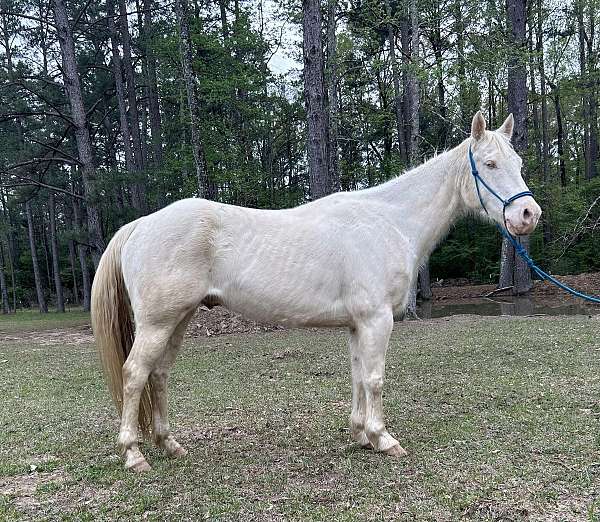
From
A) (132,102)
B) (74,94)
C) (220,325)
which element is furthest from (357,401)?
(132,102)

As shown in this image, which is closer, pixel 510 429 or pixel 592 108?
pixel 510 429

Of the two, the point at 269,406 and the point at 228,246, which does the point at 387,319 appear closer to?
the point at 228,246

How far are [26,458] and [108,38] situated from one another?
23417 millimetres

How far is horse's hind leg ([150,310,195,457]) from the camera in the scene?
11.7ft

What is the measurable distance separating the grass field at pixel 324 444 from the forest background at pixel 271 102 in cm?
589

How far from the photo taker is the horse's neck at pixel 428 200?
3693mm

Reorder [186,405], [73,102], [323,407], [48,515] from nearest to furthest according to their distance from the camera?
[48,515] < [323,407] < [186,405] < [73,102]

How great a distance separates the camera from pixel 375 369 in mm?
3387

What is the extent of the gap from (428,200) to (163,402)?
2658 mm

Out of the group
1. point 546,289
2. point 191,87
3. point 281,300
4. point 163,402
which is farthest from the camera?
point 546,289

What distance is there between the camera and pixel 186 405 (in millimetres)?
5152

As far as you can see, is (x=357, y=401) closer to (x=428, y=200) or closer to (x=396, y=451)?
(x=396, y=451)

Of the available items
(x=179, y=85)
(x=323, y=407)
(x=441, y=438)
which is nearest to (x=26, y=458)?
(x=323, y=407)

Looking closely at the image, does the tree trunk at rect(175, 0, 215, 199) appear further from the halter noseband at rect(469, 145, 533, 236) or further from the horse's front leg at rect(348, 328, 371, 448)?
the halter noseband at rect(469, 145, 533, 236)
